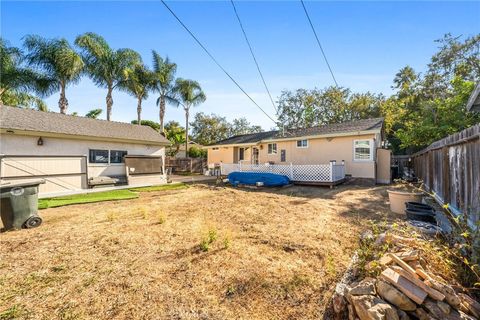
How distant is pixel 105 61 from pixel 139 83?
3497mm

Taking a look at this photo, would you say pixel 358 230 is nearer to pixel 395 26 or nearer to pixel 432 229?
pixel 432 229

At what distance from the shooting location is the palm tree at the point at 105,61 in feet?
65.9

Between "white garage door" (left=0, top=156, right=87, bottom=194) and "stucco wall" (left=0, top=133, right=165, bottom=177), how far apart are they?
1.43 feet

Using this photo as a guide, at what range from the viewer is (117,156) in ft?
42.5

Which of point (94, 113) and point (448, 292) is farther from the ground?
point (94, 113)

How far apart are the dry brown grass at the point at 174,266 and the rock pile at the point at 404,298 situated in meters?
0.52

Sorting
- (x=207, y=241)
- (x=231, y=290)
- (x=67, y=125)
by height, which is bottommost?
(x=231, y=290)

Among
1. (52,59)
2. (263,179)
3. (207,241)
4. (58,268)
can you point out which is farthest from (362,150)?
(52,59)

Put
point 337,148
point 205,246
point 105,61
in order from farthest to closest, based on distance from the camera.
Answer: point 105,61 < point 337,148 < point 205,246

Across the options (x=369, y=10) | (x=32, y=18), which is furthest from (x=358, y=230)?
(x=32, y=18)

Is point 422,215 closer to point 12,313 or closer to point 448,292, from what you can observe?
point 448,292

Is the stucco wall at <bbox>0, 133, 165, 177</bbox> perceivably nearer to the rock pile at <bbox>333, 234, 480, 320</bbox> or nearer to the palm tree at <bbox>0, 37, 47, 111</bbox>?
the palm tree at <bbox>0, 37, 47, 111</bbox>

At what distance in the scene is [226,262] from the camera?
11.5ft

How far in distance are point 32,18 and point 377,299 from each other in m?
11.4
